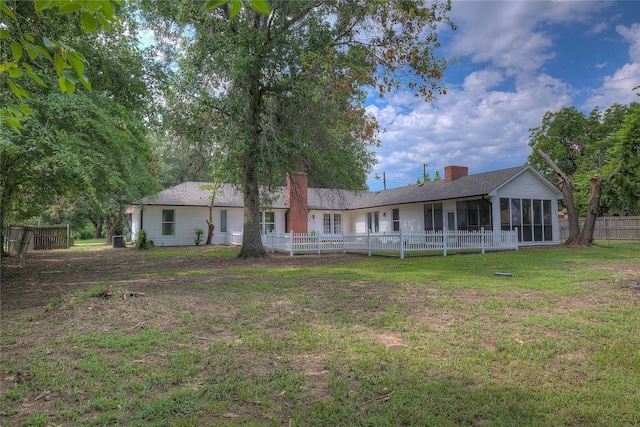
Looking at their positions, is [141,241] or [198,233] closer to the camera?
[141,241]

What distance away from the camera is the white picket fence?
16.1 metres

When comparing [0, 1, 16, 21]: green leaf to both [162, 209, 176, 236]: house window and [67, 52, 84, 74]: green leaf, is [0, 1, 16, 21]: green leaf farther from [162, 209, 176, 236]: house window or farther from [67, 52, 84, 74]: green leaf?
[162, 209, 176, 236]: house window

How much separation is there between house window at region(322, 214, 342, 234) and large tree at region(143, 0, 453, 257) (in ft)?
46.2

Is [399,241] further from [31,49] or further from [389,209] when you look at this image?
[31,49]

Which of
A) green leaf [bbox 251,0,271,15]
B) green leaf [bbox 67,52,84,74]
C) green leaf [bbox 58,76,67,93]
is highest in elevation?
green leaf [bbox 251,0,271,15]

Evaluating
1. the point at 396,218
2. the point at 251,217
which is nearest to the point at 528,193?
the point at 396,218

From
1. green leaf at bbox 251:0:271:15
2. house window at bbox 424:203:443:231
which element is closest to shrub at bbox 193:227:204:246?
house window at bbox 424:203:443:231

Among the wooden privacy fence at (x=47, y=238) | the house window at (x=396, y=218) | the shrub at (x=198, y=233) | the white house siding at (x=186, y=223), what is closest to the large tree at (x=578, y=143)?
the house window at (x=396, y=218)

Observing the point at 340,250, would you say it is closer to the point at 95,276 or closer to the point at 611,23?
the point at 95,276

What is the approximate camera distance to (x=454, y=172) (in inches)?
925

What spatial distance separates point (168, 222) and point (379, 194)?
1625 centimetres

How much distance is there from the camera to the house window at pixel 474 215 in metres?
19.4

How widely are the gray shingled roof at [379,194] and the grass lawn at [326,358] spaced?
39.8 feet

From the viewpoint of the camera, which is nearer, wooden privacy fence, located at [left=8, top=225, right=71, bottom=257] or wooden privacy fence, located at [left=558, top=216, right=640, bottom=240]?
wooden privacy fence, located at [left=8, top=225, right=71, bottom=257]
